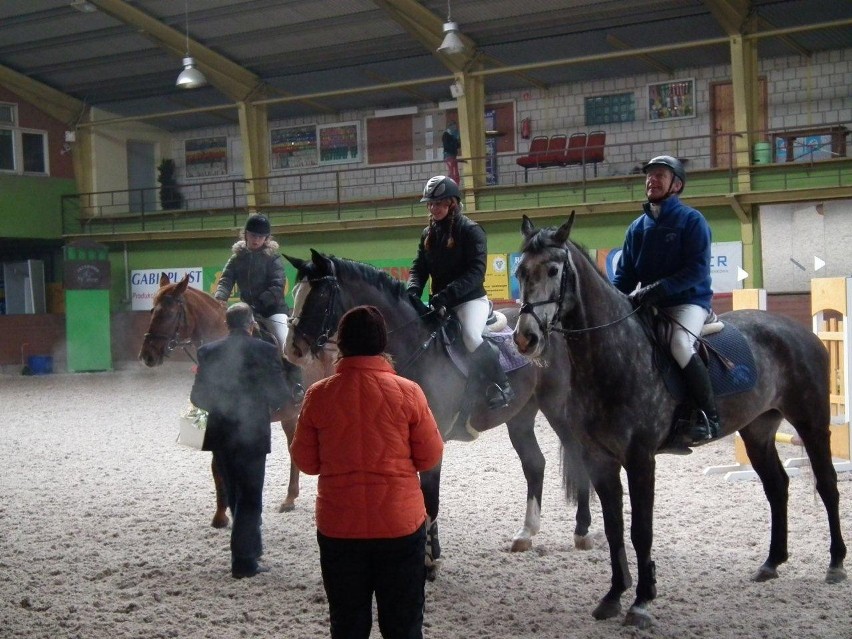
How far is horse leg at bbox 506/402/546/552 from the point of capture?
19.2ft

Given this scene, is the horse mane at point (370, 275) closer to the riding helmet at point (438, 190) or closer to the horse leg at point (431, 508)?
the riding helmet at point (438, 190)

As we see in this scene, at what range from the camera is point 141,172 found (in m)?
23.8

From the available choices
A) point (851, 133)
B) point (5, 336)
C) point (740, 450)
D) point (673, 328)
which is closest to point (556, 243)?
point (673, 328)

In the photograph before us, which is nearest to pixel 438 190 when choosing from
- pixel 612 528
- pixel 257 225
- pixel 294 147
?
pixel 257 225

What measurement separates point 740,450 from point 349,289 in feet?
15.0

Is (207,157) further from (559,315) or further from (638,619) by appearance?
(638,619)

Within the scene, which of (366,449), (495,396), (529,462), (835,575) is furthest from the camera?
(529,462)

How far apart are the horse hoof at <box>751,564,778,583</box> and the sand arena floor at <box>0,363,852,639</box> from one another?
54mm

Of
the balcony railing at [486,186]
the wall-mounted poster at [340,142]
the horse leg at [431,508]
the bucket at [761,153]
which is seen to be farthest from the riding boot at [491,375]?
the wall-mounted poster at [340,142]

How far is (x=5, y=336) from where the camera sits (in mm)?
20062

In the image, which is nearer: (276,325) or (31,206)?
(276,325)

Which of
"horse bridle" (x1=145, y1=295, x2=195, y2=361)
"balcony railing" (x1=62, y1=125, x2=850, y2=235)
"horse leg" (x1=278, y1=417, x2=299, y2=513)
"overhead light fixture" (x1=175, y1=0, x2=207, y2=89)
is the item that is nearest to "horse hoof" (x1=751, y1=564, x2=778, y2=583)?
"horse leg" (x1=278, y1=417, x2=299, y2=513)

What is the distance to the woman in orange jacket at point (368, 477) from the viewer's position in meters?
3.15

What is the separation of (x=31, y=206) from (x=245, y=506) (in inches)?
736
